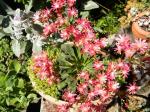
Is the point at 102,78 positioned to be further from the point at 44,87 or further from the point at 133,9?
the point at 133,9

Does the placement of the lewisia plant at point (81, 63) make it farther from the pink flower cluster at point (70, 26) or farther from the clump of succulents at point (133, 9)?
the clump of succulents at point (133, 9)

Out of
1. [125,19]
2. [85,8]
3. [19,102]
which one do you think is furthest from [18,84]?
[125,19]

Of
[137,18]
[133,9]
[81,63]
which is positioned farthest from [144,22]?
[81,63]

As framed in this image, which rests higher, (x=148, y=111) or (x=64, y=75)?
(x=64, y=75)

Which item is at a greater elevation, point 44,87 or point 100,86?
point 100,86

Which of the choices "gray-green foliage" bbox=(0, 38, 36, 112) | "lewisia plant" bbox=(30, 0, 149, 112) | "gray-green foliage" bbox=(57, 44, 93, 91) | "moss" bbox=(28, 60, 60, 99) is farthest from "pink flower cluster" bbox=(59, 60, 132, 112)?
"gray-green foliage" bbox=(0, 38, 36, 112)

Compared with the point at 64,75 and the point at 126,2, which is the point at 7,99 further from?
the point at 126,2

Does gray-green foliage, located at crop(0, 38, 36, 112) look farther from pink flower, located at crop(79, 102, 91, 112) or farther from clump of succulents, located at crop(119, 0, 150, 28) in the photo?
clump of succulents, located at crop(119, 0, 150, 28)
